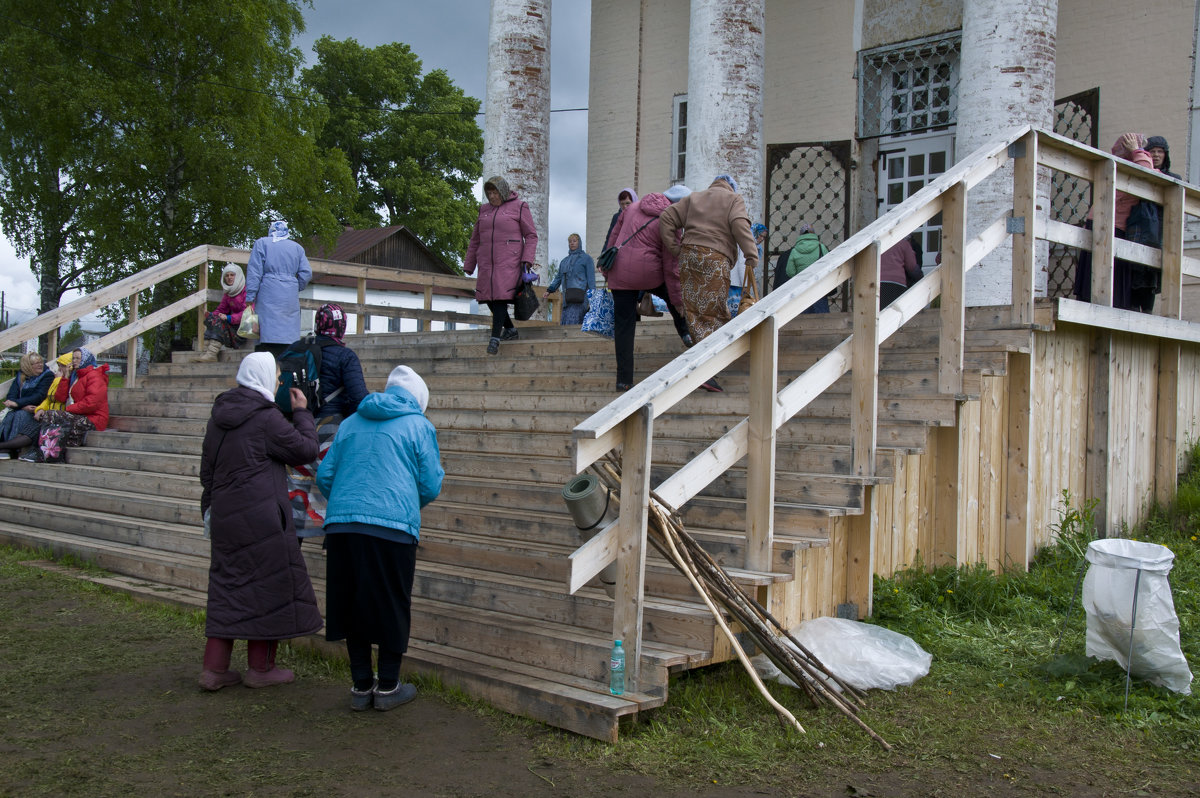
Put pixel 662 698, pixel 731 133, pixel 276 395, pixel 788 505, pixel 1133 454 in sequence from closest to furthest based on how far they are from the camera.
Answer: pixel 662 698 < pixel 788 505 < pixel 276 395 < pixel 1133 454 < pixel 731 133

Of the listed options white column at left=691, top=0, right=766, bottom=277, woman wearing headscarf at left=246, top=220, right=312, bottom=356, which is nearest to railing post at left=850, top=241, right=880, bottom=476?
white column at left=691, top=0, right=766, bottom=277

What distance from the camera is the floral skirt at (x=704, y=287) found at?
7145 mm

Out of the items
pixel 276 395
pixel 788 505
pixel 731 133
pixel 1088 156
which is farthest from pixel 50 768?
pixel 731 133

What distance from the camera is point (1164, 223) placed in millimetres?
8055

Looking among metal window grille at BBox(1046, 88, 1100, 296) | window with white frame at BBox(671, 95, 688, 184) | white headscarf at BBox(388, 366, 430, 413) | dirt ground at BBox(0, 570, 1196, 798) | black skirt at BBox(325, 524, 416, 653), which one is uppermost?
window with white frame at BBox(671, 95, 688, 184)

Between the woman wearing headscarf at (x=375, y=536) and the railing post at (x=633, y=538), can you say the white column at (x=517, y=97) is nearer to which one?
the woman wearing headscarf at (x=375, y=536)

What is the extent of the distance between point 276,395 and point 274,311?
14.3 feet

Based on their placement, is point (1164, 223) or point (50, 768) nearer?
point (50, 768)

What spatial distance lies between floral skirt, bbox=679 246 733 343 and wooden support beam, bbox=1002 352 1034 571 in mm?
1926

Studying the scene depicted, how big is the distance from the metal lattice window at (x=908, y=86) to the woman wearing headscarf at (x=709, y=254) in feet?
24.6

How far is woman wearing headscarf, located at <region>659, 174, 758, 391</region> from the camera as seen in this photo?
713cm

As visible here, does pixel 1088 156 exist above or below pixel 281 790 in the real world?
above

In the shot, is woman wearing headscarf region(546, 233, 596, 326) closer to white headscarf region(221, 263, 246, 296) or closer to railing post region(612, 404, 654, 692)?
white headscarf region(221, 263, 246, 296)

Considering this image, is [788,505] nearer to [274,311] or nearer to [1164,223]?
[1164,223]
